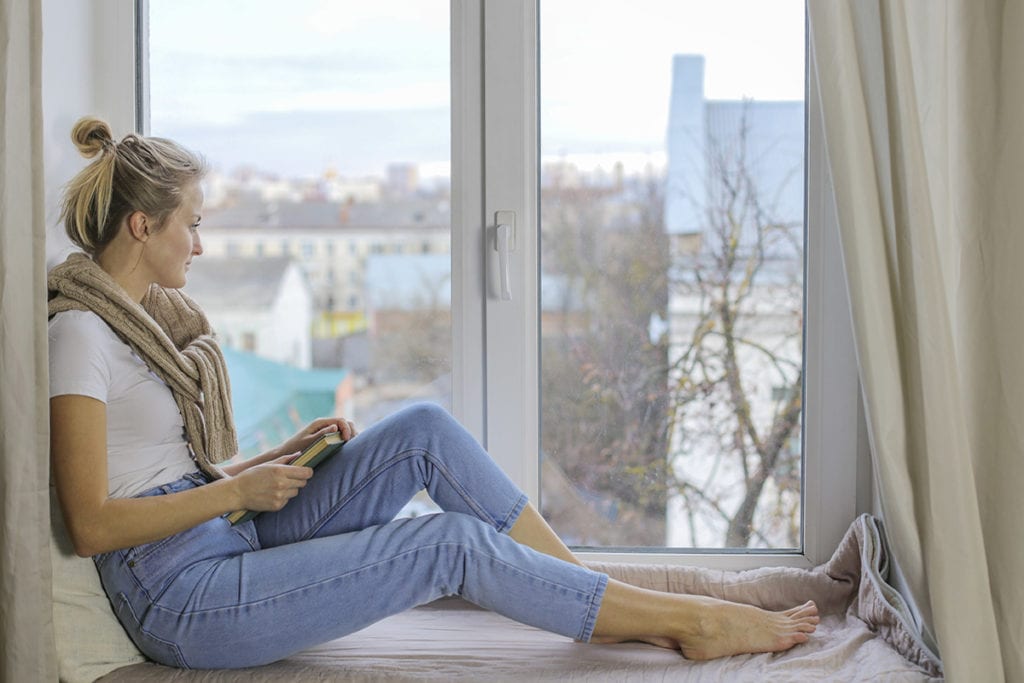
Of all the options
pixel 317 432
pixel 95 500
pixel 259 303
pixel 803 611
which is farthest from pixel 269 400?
pixel 803 611

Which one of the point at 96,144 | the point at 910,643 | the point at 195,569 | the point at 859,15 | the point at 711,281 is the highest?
the point at 859,15

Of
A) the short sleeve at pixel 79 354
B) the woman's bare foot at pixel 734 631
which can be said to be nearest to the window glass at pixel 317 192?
the short sleeve at pixel 79 354

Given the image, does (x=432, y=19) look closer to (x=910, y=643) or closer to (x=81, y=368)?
(x=81, y=368)

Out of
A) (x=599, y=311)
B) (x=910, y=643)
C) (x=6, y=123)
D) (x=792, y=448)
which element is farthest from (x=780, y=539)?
(x=6, y=123)

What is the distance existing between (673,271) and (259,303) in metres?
0.87

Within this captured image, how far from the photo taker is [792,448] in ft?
6.59

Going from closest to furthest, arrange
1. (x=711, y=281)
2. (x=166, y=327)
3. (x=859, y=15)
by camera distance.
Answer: (x=859, y=15), (x=166, y=327), (x=711, y=281)

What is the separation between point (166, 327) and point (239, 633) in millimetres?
563

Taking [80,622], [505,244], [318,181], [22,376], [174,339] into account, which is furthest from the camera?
[318,181]

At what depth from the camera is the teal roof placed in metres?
2.10

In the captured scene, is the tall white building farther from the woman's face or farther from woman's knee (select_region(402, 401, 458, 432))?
the woman's face

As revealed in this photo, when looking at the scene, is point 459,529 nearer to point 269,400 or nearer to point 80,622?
point 80,622

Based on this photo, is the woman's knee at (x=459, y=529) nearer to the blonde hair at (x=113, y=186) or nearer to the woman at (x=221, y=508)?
the woman at (x=221, y=508)

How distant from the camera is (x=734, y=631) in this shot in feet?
5.24
